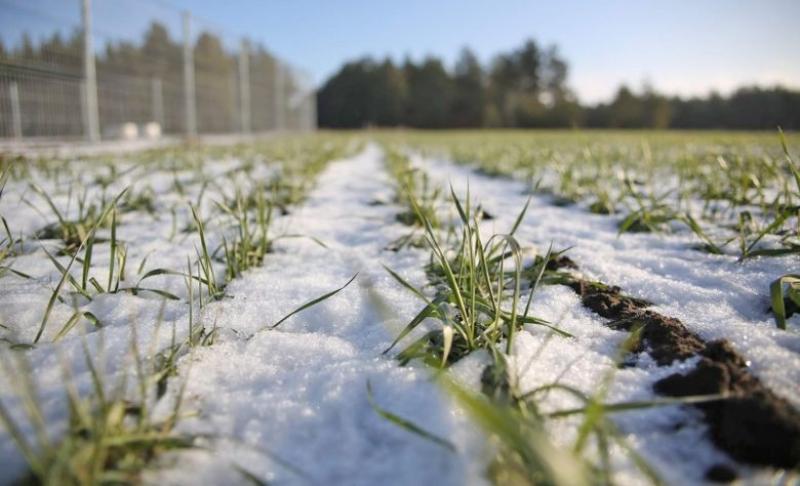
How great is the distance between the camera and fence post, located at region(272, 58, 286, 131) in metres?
13.4

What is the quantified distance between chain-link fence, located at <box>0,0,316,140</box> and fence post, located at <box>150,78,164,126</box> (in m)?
0.02

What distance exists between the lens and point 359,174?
146 inches

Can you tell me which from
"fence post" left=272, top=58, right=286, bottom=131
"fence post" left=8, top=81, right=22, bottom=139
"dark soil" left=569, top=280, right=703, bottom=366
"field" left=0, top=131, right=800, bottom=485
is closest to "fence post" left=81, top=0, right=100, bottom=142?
"fence post" left=8, top=81, right=22, bottom=139

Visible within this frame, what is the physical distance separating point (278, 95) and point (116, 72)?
710cm

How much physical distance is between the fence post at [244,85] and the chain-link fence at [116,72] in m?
0.02

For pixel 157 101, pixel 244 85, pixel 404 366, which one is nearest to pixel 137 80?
pixel 157 101

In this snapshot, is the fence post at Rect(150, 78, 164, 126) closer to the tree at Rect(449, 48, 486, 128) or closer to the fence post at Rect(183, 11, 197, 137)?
the fence post at Rect(183, 11, 197, 137)

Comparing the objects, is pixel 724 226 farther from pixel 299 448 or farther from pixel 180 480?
pixel 180 480

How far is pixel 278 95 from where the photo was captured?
13711 mm

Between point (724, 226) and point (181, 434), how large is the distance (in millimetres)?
1694

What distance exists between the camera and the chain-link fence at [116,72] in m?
5.33

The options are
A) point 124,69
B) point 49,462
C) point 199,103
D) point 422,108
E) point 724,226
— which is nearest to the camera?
point 49,462

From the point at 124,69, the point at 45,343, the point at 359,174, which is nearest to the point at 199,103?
the point at 124,69

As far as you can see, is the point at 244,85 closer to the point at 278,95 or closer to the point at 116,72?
the point at 278,95
